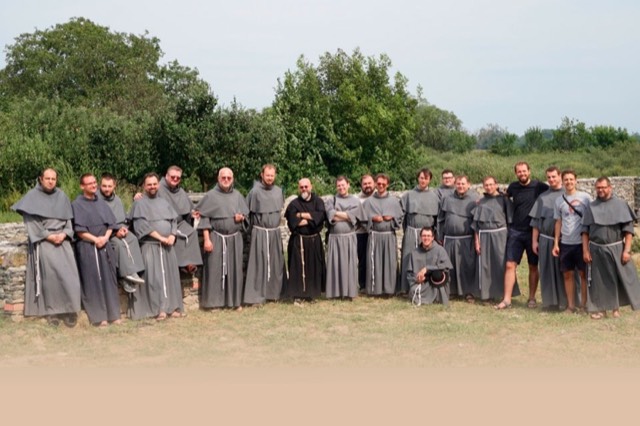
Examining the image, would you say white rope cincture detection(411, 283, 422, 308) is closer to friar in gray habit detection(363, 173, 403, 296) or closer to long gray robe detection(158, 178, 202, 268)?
friar in gray habit detection(363, 173, 403, 296)

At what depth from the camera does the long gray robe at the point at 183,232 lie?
28.3 ft

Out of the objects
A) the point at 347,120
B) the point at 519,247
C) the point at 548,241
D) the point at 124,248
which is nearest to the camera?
the point at 124,248

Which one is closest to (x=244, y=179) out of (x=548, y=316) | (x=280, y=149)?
(x=280, y=149)

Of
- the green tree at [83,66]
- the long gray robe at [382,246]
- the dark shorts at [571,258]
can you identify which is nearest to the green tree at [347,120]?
the long gray robe at [382,246]

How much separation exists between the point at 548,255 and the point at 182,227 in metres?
4.33

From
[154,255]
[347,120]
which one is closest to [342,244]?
[154,255]

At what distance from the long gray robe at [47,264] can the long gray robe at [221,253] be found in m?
1.64

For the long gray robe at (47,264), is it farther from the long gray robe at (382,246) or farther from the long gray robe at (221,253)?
the long gray robe at (382,246)

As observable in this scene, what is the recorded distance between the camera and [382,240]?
9.52 m

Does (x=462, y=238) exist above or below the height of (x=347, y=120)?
below

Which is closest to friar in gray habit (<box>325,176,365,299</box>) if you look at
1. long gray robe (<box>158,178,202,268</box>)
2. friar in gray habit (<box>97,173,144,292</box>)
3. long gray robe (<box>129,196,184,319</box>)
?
long gray robe (<box>158,178,202,268</box>)

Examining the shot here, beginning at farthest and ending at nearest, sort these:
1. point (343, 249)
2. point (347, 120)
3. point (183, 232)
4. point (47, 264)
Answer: point (347, 120)
point (343, 249)
point (183, 232)
point (47, 264)

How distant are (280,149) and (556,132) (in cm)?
2090

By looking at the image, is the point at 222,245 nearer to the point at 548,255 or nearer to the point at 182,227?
the point at 182,227
